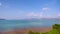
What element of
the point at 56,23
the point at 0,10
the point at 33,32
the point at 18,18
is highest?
the point at 0,10

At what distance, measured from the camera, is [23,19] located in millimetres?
1611

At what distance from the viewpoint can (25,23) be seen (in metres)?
1.60

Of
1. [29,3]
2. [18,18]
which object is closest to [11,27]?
[18,18]

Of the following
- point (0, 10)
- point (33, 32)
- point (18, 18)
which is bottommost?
point (33, 32)

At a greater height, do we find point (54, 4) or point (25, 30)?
point (54, 4)

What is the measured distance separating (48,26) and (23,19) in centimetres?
40

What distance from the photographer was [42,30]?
5.19 feet

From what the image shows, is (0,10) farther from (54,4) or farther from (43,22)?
(54,4)

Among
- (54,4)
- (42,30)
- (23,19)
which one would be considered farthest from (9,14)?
(54,4)

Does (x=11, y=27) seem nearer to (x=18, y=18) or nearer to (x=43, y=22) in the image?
(x=18, y=18)

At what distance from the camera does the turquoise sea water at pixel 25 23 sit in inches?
62.7

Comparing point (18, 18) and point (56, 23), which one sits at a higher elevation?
point (18, 18)

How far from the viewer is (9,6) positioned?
5.37ft

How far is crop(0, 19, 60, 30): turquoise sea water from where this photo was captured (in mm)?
1592
